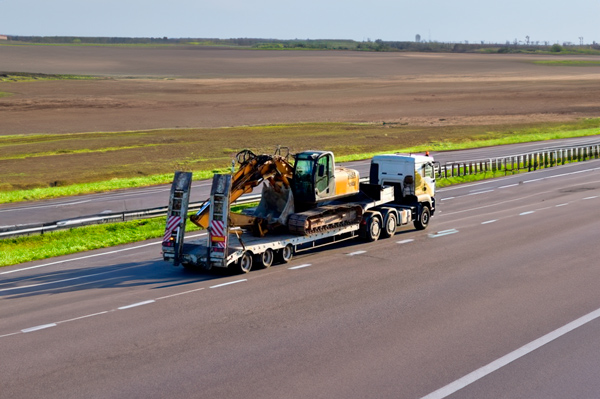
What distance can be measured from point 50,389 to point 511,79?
469 feet

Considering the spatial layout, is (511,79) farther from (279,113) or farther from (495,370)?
(495,370)

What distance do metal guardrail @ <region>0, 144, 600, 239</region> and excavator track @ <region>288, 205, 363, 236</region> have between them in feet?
22.5

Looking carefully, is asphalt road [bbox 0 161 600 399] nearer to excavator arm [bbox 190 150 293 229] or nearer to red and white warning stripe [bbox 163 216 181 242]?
red and white warning stripe [bbox 163 216 181 242]

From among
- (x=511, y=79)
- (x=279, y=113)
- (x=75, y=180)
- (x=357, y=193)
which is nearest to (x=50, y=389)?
(x=357, y=193)

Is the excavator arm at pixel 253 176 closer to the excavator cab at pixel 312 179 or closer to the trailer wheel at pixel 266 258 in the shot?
the excavator cab at pixel 312 179

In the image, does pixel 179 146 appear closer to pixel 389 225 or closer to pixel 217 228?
pixel 389 225

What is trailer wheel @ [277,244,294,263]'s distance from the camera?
78.4 ft

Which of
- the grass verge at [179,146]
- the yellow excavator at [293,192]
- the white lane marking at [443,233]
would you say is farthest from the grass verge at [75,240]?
the grass verge at [179,146]

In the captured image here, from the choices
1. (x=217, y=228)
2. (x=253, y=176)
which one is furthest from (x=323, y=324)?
(x=253, y=176)

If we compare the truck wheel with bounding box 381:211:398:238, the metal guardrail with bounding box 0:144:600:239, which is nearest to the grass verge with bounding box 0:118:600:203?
the metal guardrail with bounding box 0:144:600:239

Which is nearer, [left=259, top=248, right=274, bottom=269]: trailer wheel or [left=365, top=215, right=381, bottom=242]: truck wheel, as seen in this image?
[left=259, top=248, right=274, bottom=269]: trailer wheel

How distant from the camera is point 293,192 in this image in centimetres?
2553

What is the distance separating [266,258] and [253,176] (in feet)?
8.75

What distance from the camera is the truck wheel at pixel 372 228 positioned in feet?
88.8
